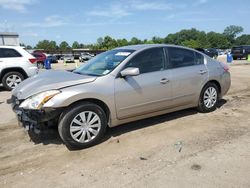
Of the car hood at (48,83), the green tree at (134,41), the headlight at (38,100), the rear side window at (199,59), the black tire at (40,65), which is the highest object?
the green tree at (134,41)

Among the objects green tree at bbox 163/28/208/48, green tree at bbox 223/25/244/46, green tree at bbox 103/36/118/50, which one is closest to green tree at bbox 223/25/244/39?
green tree at bbox 223/25/244/46

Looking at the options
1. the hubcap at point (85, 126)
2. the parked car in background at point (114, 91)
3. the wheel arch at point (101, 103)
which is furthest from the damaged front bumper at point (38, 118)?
the wheel arch at point (101, 103)

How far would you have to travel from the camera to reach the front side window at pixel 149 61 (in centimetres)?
488

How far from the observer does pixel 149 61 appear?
506cm

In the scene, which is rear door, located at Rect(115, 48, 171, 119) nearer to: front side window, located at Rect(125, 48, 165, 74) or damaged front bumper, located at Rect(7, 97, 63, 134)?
front side window, located at Rect(125, 48, 165, 74)

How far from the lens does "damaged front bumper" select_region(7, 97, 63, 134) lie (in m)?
3.97

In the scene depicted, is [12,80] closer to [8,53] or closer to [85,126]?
[8,53]

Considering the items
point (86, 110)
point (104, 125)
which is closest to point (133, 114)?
point (104, 125)

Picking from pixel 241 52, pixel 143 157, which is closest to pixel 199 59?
pixel 143 157

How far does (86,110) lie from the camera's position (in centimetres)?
422

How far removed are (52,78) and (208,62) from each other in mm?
3431

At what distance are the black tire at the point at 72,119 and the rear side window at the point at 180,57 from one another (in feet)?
6.15

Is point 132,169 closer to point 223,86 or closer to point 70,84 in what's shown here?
point 70,84

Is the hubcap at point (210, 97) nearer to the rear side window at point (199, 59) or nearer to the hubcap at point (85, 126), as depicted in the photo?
the rear side window at point (199, 59)
